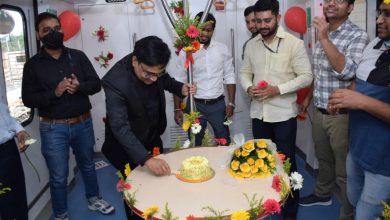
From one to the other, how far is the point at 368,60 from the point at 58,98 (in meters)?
2.24

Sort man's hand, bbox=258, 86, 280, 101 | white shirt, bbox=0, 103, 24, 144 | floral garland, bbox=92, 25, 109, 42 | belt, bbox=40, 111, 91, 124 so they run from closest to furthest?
white shirt, bbox=0, 103, 24, 144, man's hand, bbox=258, 86, 280, 101, belt, bbox=40, 111, 91, 124, floral garland, bbox=92, 25, 109, 42

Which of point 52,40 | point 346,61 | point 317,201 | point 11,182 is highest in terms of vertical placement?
point 52,40

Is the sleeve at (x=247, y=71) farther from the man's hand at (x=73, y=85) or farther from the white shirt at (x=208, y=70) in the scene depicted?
the man's hand at (x=73, y=85)

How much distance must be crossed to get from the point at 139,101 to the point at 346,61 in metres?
1.36

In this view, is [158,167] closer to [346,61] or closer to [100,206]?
[346,61]

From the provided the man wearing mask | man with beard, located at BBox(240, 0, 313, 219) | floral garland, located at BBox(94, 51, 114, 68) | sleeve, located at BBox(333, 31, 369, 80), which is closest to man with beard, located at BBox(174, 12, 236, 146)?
man with beard, located at BBox(240, 0, 313, 219)

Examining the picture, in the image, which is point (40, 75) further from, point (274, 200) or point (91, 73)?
point (274, 200)

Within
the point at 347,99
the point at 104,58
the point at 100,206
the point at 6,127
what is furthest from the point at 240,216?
the point at 104,58

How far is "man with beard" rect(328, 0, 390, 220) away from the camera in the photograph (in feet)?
5.78

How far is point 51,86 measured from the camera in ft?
9.36

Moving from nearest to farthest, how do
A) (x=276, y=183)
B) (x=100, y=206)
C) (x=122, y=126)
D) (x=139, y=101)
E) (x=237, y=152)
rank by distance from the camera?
(x=276, y=183) < (x=237, y=152) < (x=122, y=126) < (x=139, y=101) < (x=100, y=206)

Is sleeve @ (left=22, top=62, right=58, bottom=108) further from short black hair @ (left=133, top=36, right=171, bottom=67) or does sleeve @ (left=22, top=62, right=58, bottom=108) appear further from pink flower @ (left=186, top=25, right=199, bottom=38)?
pink flower @ (left=186, top=25, right=199, bottom=38)

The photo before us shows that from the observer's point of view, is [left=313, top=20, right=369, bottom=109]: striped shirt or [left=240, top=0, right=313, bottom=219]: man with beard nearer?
[left=313, top=20, right=369, bottom=109]: striped shirt

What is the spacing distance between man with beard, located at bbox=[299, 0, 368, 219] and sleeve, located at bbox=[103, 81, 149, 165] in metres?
1.35
